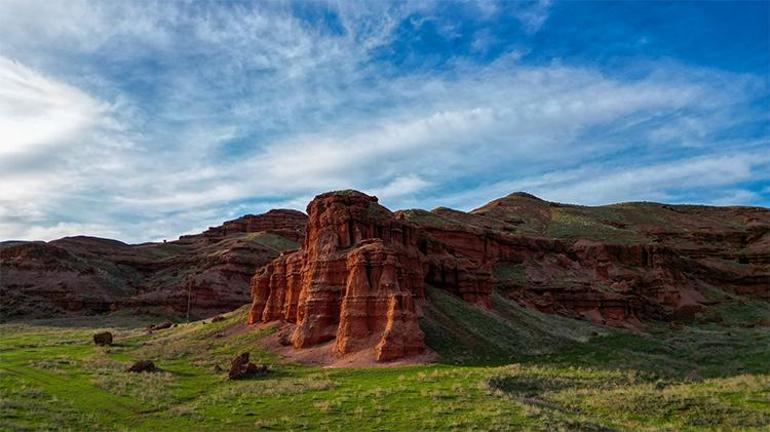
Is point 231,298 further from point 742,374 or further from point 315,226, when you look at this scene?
point 742,374

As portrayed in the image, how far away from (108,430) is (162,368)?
16.1 m

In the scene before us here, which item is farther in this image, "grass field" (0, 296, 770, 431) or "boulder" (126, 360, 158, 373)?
"boulder" (126, 360, 158, 373)

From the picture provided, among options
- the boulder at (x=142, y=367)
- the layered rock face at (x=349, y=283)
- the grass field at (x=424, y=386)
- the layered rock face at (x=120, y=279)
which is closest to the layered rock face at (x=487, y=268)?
the layered rock face at (x=349, y=283)

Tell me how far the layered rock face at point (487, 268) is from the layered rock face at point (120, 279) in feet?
101

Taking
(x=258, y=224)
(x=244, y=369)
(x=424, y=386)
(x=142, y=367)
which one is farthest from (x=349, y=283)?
(x=258, y=224)

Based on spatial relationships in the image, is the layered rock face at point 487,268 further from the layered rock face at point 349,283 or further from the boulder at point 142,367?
the boulder at point 142,367

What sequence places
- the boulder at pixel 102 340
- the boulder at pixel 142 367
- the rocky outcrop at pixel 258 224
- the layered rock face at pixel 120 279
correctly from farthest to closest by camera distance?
1. the rocky outcrop at pixel 258 224
2. the layered rock face at pixel 120 279
3. the boulder at pixel 102 340
4. the boulder at pixel 142 367

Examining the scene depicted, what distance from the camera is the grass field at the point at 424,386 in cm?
2461

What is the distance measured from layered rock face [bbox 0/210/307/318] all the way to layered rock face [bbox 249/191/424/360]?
1619 inches

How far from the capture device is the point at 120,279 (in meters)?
111

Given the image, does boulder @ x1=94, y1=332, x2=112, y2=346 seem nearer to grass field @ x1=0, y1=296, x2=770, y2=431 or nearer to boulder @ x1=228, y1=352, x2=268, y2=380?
grass field @ x1=0, y1=296, x2=770, y2=431

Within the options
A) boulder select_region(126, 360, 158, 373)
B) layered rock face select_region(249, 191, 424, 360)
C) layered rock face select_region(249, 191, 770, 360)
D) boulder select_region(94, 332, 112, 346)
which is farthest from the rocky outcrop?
boulder select_region(126, 360, 158, 373)

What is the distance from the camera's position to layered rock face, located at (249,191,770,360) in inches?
1593

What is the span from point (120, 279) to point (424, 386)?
95.0 m
